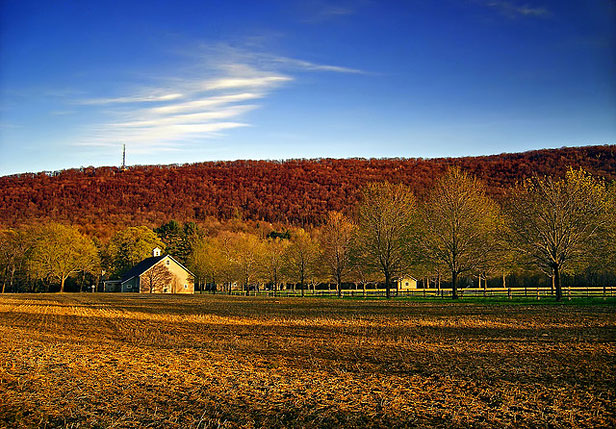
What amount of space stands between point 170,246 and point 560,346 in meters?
99.5

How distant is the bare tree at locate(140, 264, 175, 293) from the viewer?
290 feet

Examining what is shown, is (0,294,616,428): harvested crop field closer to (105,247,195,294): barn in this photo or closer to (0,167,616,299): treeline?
(0,167,616,299): treeline

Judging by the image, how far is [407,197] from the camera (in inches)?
2099

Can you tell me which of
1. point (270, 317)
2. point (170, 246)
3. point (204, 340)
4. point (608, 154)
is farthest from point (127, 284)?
point (608, 154)

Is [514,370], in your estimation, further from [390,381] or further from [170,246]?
[170,246]

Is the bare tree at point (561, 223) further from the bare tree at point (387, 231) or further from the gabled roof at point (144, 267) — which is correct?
the gabled roof at point (144, 267)

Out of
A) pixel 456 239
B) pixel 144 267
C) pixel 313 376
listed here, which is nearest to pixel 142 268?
pixel 144 267

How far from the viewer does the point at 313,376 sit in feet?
43.6

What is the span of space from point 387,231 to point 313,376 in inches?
1538

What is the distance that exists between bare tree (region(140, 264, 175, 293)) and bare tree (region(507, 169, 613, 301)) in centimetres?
6344

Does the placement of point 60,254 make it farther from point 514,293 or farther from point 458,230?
point 514,293

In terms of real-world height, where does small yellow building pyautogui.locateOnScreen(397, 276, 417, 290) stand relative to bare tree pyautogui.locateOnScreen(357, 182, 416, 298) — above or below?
below

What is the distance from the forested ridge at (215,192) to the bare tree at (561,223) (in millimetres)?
93108

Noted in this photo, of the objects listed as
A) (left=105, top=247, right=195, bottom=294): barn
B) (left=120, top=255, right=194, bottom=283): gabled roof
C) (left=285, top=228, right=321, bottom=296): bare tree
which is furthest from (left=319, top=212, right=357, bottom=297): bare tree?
(left=120, top=255, right=194, bottom=283): gabled roof
